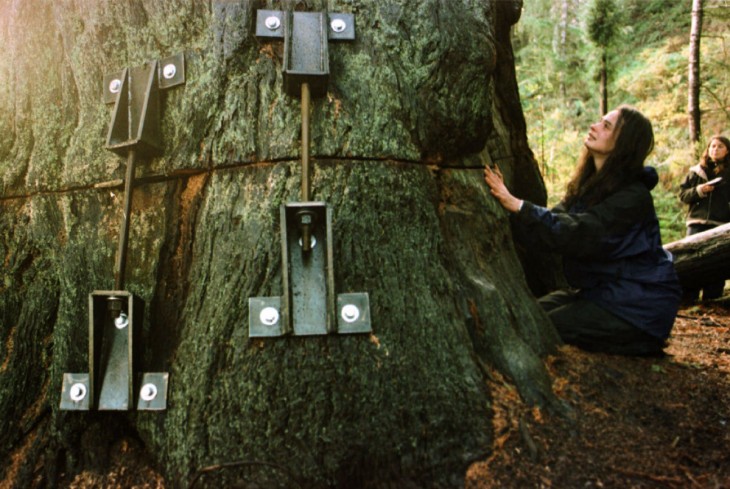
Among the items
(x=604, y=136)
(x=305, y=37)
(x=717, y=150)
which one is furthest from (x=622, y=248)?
(x=717, y=150)

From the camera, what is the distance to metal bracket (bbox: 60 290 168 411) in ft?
6.26

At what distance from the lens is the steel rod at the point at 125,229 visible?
1.97 m

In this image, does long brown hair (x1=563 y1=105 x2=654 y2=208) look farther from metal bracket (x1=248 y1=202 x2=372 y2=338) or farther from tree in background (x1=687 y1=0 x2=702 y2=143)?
tree in background (x1=687 y1=0 x2=702 y2=143)

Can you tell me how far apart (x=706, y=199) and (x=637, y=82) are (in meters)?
11.4

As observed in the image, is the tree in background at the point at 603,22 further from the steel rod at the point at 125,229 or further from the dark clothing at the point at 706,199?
the steel rod at the point at 125,229

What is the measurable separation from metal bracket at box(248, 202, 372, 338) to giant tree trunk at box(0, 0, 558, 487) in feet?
0.22

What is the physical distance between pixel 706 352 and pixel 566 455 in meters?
2.18

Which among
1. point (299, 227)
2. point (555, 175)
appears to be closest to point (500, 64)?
point (299, 227)

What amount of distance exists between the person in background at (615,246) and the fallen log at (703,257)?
2.11m

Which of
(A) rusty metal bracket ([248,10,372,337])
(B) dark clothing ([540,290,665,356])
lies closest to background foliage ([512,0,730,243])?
(B) dark clothing ([540,290,665,356])

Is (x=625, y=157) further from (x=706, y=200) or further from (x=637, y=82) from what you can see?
(x=637, y=82)

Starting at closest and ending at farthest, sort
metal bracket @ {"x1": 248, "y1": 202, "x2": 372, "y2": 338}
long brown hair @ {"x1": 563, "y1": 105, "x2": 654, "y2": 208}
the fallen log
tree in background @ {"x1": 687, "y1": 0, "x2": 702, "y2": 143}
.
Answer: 1. metal bracket @ {"x1": 248, "y1": 202, "x2": 372, "y2": 338}
2. long brown hair @ {"x1": 563, "y1": 105, "x2": 654, "y2": 208}
3. the fallen log
4. tree in background @ {"x1": 687, "y1": 0, "x2": 702, "y2": 143}

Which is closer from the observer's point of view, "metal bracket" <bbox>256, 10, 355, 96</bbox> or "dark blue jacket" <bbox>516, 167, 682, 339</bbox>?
"metal bracket" <bbox>256, 10, 355, 96</bbox>

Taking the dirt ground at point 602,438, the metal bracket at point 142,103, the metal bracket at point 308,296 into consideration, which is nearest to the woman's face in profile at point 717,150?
the dirt ground at point 602,438
